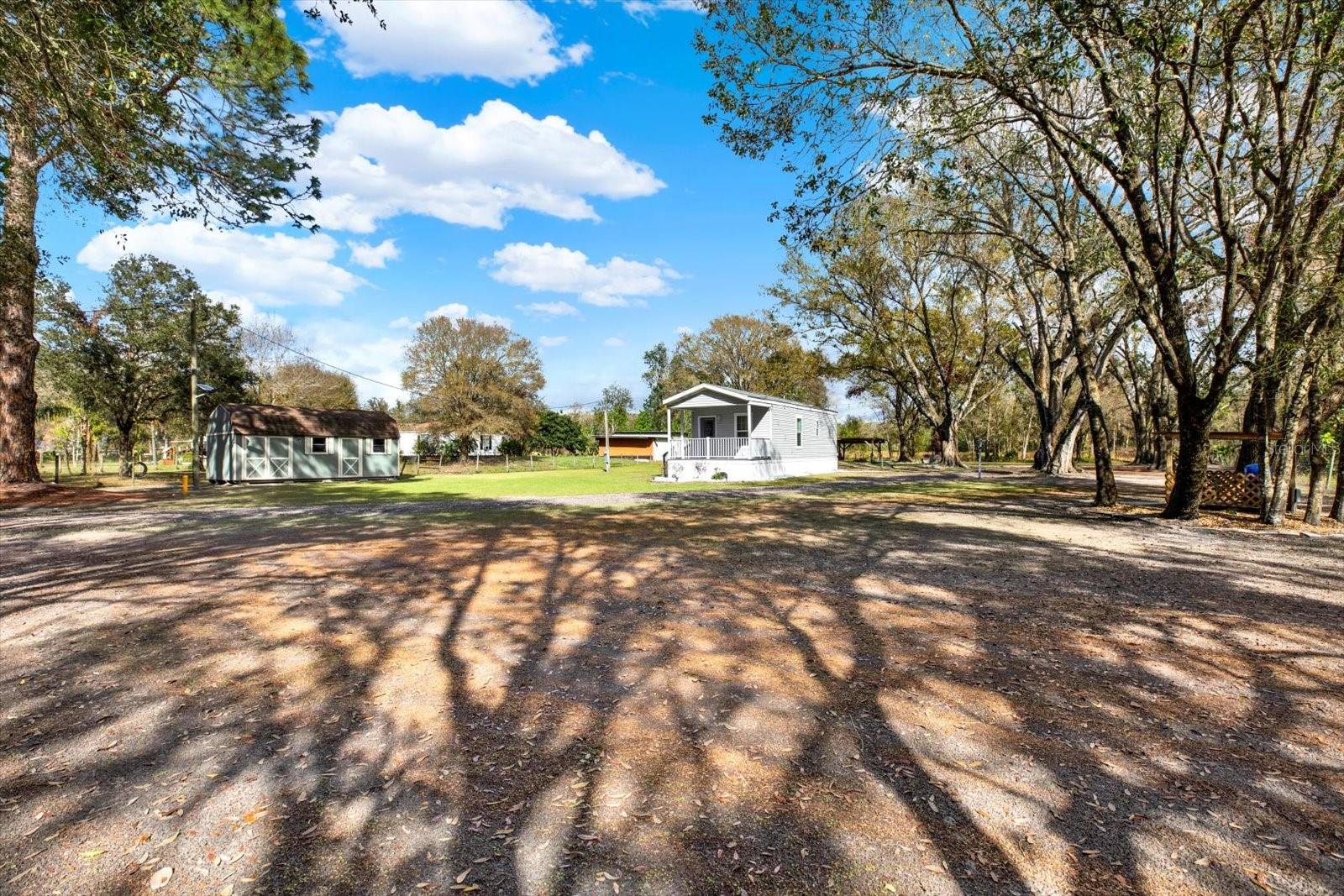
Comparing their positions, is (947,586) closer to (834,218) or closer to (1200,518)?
(834,218)

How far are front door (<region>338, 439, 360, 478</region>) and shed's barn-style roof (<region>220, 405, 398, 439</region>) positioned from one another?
1.40 feet

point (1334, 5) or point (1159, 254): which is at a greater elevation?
point (1334, 5)

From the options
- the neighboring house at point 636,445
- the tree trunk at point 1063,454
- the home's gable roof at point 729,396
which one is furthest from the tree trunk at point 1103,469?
the neighboring house at point 636,445

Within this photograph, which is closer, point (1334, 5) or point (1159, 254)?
point (1334, 5)

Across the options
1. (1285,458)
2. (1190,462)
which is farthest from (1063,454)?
(1285,458)

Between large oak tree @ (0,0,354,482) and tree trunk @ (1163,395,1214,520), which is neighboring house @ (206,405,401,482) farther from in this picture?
tree trunk @ (1163,395,1214,520)

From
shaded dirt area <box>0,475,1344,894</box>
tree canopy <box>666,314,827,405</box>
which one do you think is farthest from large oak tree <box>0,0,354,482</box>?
tree canopy <box>666,314,827,405</box>

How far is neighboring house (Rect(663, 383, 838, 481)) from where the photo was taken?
24.8 m

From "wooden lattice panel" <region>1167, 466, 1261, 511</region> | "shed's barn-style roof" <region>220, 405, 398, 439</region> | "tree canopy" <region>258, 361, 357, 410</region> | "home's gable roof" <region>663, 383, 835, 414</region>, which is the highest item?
"tree canopy" <region>258, 361, 357, 410</region>

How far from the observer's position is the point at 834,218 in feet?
31.0

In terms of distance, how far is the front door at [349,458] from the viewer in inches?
1110

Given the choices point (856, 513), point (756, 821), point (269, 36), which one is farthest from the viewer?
point (856, 513)

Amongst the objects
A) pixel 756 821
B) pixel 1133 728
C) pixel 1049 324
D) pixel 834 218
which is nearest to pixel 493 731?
pixel 756 821

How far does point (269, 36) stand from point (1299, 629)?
1126cm
